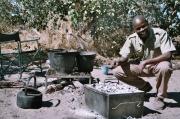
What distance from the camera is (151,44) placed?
7.93 meters

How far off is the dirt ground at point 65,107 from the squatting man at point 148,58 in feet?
1.17

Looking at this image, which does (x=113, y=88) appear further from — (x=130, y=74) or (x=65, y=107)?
(x=65, y=107)

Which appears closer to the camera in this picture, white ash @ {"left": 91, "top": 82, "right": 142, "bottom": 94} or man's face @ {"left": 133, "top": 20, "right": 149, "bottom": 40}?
white ash @ {"left": 91, "top": 82, "right": 142, "bottom": 94}

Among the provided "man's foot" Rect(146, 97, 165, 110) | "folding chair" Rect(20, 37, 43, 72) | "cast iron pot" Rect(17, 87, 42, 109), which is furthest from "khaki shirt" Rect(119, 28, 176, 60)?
"folding chair" Rect(20, 37, 43, 72)

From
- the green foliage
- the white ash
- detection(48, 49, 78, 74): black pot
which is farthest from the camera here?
the green foliage

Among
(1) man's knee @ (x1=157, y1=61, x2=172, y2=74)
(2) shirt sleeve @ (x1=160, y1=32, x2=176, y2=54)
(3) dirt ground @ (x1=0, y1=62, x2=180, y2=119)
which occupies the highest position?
(2) shirt sleeve @ (x1=160, y1=32, x2=176, y2=54)

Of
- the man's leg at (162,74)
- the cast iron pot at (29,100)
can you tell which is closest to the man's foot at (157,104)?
the man's leg at (162,74)

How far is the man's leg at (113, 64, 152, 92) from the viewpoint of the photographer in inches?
321

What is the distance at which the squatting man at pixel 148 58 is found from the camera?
767 cm

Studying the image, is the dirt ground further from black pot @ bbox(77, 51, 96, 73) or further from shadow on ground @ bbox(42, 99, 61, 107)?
black pot @ bbox(77, 51, 96, 73)

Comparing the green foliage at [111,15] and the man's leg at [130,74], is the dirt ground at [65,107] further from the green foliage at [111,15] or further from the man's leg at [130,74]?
the green foliage at [111,15]

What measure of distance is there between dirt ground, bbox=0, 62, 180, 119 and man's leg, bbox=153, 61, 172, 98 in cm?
36

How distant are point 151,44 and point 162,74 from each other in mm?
608

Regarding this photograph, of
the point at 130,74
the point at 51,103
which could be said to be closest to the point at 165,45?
the point at 130,74
